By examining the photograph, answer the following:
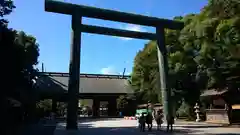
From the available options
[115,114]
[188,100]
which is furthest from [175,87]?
[115,114]

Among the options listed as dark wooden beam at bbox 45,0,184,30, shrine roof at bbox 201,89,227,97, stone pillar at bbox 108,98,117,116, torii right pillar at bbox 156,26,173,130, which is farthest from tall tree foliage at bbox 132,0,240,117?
stone pillar at bbox 108,98,117,116

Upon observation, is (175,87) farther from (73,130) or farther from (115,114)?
(115,114)

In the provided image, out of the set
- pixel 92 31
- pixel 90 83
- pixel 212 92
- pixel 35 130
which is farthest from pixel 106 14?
pixel 90 83

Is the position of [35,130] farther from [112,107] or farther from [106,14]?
[112,107]

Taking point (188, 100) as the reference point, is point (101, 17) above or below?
above

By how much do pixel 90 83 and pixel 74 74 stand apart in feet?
117

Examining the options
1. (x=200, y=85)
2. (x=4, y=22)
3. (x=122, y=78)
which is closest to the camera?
(x=4, y=22)

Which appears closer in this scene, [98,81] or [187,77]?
[187,77]

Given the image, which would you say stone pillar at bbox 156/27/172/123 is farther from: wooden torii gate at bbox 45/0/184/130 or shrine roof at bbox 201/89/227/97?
shrine roof at bbox 201/89/227/97

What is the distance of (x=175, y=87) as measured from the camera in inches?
1423

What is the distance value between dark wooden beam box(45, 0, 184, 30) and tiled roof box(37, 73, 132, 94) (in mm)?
28583

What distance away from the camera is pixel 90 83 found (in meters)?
57.8

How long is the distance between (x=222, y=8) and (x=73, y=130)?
13.9 m

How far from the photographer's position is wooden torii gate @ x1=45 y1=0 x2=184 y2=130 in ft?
72.8
